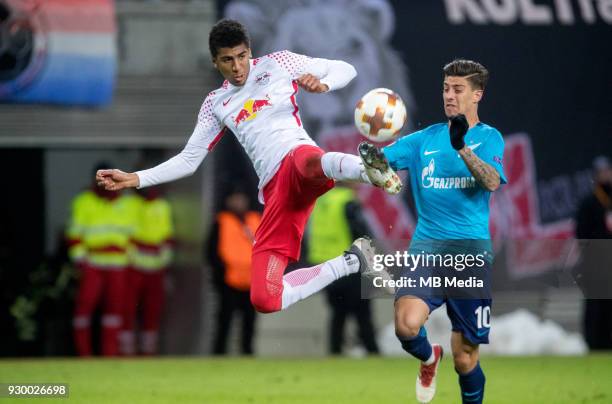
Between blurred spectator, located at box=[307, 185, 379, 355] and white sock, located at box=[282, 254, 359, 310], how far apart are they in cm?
474

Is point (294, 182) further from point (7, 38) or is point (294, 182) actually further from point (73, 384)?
point (7, 38)

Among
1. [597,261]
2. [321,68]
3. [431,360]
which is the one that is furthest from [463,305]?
[597,261]

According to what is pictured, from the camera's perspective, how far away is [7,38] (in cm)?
1569

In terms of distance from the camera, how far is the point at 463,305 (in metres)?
8.36

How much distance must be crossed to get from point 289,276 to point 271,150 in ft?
3.14

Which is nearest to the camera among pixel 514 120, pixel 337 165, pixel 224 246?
pixel 337 165

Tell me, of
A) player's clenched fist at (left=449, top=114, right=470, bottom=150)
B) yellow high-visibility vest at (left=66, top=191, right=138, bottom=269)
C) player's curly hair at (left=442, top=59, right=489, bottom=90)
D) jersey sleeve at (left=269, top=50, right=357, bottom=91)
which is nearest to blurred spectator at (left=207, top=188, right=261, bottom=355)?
yellow high-visibility vest at (left=66, top=191, right=138, bottom=269)

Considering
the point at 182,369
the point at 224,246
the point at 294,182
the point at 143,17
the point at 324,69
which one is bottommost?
A: the point at 182,369

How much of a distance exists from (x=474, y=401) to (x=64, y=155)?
1039 centimetres

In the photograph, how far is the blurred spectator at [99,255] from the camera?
49.4 ft

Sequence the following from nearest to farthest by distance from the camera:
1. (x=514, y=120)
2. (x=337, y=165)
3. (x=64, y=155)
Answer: (x=337, y=165), (x=514, y=120), (x=64, y=155)

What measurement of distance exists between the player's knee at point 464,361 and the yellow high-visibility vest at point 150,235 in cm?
760

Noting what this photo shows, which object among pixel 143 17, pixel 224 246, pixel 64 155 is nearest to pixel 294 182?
pixel 224 246

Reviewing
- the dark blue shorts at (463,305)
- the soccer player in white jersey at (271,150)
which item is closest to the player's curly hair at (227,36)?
the soccer player in white jersey at (271,150)
